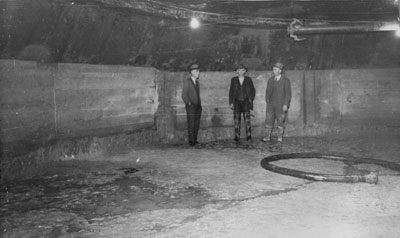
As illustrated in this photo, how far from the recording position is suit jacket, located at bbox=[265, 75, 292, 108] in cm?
971

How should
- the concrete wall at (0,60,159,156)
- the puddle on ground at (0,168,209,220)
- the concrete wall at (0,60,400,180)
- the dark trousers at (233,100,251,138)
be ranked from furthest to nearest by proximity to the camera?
the dark trousers at (233,100,251,138) → the concrete wall at (0,60,400,180) → the concrete wall at (0,60,159,156) → the puddle on ground at (0,168,209,220)

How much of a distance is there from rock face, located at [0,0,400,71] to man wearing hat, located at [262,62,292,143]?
4.98ft

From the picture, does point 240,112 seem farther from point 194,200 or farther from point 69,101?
point 194,200

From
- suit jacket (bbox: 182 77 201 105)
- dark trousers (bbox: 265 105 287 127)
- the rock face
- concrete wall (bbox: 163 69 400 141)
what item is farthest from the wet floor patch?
concrete wall (bbox: 163 69 400 141)

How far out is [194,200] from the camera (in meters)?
5.28

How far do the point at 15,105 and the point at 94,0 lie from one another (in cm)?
233

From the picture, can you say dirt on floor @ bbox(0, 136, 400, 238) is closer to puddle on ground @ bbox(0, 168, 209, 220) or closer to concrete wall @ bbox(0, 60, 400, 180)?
puddle on ground @ bbox(0, 168, 209, 220)

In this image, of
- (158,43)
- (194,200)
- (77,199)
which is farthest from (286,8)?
(77,199)

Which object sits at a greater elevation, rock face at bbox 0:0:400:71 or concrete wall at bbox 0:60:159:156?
rock face at bbox 0:0:400:71

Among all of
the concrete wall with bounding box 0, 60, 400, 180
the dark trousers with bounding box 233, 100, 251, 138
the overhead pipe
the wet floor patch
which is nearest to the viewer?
the wet floor patch

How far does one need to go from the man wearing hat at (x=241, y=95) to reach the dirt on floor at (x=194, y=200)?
2316 millimetres

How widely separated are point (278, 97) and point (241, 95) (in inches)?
39.1

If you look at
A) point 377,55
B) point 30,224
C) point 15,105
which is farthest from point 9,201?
point 377,55

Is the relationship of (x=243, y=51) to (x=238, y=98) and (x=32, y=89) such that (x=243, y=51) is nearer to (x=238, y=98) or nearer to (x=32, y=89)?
(x=238, y=98)
